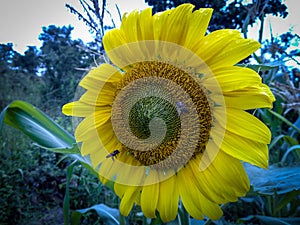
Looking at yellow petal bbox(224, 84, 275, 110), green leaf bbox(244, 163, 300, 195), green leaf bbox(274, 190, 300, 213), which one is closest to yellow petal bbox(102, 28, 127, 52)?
yellow petal bbox(224, 84, 275, 110)

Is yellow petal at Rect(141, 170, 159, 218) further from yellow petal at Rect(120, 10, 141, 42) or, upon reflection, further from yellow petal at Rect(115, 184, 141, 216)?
yellow petal at Rect(120, 10, 141, 42)

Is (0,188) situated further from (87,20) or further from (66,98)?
(87,20)

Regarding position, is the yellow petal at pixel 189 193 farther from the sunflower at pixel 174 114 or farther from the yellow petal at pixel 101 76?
the yellow petal at pixel 101 76

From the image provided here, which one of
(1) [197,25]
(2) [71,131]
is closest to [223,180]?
(1) [197,25]

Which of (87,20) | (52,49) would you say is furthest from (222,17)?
(52,49)

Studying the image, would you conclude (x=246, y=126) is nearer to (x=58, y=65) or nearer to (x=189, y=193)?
(x=189, y=193)
